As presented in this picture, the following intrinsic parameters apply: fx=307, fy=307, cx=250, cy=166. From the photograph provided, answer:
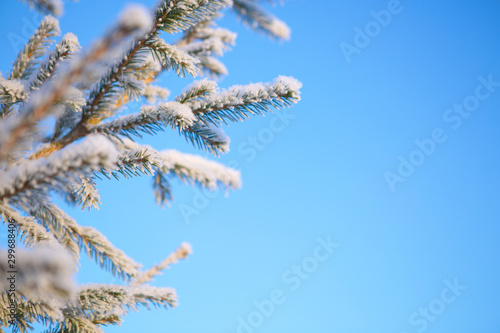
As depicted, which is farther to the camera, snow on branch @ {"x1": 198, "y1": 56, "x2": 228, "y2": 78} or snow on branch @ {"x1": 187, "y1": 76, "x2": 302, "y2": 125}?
snow on branch @ {"x1": 198, "y1": 56, "x2": 228, "y2": 78}

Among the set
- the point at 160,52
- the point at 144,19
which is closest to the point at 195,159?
the point at 160,52

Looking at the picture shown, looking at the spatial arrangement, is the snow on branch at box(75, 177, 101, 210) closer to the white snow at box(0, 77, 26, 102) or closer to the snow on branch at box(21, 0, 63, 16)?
the white snow at box(0, 77, 26, 102)

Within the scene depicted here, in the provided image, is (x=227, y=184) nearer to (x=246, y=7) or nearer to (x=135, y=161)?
(x=135, y=161)

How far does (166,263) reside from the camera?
226 centimetres

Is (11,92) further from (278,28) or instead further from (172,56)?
(278,28)

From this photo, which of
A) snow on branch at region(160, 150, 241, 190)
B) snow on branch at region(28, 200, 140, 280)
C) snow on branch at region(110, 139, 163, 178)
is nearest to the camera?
snow on branch at region(110, 139, 163, 178)

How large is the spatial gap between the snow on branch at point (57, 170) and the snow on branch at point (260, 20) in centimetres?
361

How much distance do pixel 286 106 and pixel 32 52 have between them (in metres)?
1.91

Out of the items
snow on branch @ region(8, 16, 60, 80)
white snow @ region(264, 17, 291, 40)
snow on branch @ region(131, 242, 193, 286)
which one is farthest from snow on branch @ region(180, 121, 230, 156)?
white snow @ region(264, 17, 291, 40)

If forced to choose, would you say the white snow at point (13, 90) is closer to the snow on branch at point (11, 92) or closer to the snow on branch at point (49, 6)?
the snow on branch at point (11, 92)

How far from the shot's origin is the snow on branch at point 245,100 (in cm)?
138

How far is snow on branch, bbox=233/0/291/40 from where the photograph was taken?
12.7 feet

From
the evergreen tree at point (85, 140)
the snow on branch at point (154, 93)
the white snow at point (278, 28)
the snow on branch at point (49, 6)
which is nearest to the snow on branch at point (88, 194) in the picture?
the evergreen tree at point (85, 140)

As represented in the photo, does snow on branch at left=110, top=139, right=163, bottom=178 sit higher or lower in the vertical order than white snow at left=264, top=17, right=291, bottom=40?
lower
